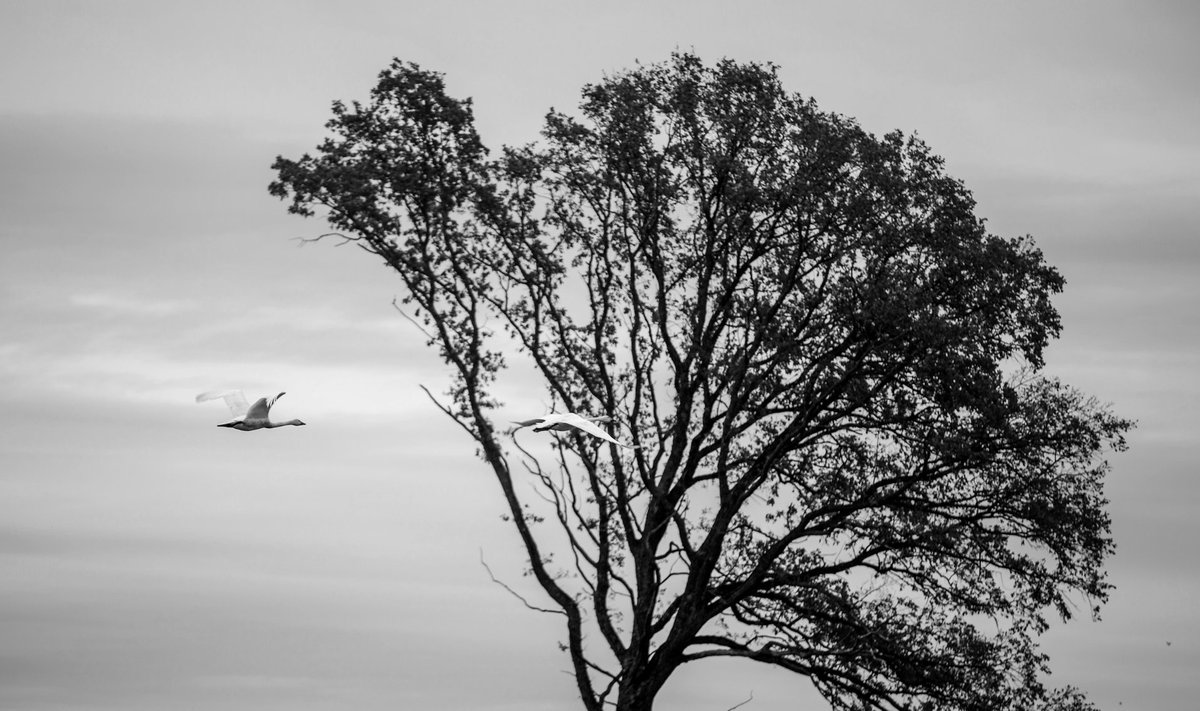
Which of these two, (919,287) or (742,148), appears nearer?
(919,287)

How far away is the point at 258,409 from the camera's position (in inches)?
897

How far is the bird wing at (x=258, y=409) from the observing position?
2273 centimetres

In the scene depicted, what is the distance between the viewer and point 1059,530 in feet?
91.8

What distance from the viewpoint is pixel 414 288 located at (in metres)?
29.4

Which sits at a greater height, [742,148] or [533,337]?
[742,148]

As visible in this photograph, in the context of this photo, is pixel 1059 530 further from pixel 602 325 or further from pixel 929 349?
pixel 602 325

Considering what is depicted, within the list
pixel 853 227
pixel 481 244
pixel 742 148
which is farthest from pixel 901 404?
pixel 481 244

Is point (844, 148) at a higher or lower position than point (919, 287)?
higher

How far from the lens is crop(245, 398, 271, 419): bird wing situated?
74.6 feet

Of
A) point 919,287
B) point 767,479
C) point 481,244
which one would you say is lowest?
point 767,479

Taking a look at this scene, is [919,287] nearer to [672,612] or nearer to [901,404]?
[901,404]

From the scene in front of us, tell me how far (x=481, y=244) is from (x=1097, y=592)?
1269cm

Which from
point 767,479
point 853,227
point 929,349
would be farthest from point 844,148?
point 767,479

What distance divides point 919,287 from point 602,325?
6.26 metres
